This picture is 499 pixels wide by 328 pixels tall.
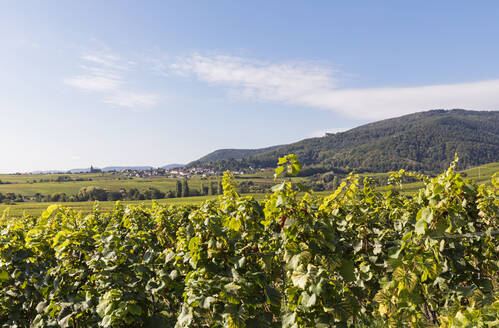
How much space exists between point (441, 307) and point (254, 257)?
4427 millimetres

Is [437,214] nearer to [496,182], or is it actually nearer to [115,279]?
[496,182]

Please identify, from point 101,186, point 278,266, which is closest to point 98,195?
point 101,186

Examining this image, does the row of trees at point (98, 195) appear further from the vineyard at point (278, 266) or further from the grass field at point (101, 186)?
the vineyard at point (278, 266)

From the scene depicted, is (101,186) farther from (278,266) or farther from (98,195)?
(278,266)

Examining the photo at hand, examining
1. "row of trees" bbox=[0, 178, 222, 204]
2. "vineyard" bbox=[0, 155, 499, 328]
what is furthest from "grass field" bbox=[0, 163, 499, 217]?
"vineyard" bbox=[0, 155, 499, 328]

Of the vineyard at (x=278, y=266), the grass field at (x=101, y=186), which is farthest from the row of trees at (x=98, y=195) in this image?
the vineyard at (x=278, y=266)

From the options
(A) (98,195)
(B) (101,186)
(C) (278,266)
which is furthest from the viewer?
(B) (101,186)

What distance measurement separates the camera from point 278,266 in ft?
12.9

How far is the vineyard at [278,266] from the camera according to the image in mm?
2854

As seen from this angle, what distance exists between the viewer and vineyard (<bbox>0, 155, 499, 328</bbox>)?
112 inches

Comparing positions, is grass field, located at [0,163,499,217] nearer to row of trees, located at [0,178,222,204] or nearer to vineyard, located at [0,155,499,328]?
row of trees, located at [0,178,222,204]

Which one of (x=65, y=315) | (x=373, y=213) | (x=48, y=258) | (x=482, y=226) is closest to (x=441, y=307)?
(x=482, y=226)

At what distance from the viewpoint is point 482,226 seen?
5164 mm

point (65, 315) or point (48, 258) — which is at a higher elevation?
point (48, 258)
